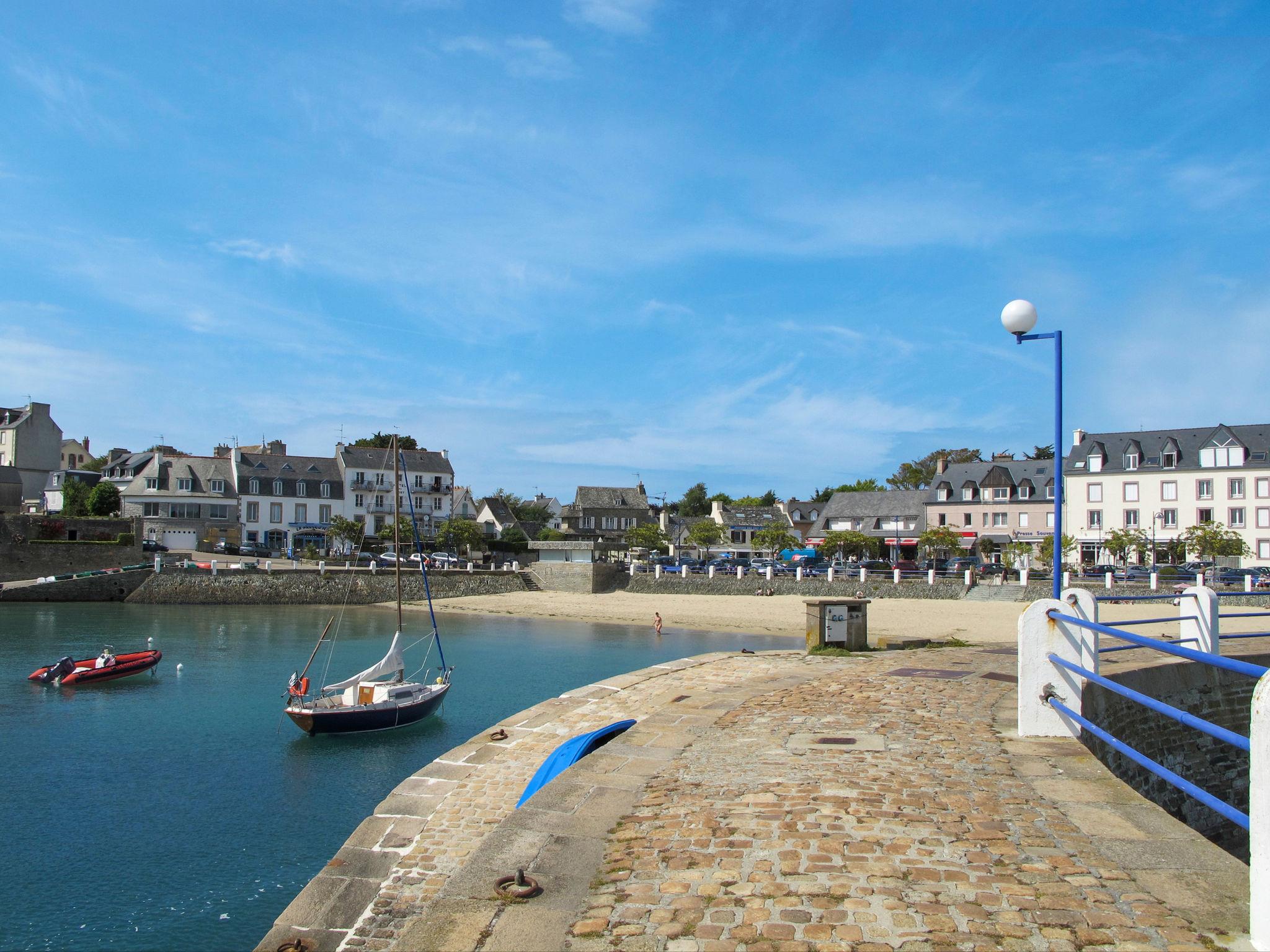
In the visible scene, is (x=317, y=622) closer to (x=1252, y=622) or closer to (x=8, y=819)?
(x=8, y=819)

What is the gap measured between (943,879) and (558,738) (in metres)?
7.50

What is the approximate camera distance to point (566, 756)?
9.13 metres

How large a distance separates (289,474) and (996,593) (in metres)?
58.0

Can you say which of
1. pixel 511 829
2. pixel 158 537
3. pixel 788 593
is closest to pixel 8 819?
pixel 511 829

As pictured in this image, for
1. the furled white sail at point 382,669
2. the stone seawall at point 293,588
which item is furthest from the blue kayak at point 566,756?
the stone seawall at point 293,588

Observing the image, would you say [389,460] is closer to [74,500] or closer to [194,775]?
[74,500]

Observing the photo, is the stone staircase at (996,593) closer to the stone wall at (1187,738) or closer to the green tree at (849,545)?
the green tree at (849,545)

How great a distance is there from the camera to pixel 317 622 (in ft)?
163

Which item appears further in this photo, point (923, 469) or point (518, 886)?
point (923, 469)

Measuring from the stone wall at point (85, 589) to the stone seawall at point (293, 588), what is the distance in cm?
88

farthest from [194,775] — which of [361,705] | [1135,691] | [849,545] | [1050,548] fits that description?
[849,545]

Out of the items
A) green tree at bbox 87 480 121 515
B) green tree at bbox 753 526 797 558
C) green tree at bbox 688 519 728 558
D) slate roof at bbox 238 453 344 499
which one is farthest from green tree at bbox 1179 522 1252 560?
green tree at bbox 87 480 121 515

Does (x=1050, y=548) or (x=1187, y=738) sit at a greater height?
(x=1050, y=548)

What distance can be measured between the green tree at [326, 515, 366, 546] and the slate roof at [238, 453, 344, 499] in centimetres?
491
